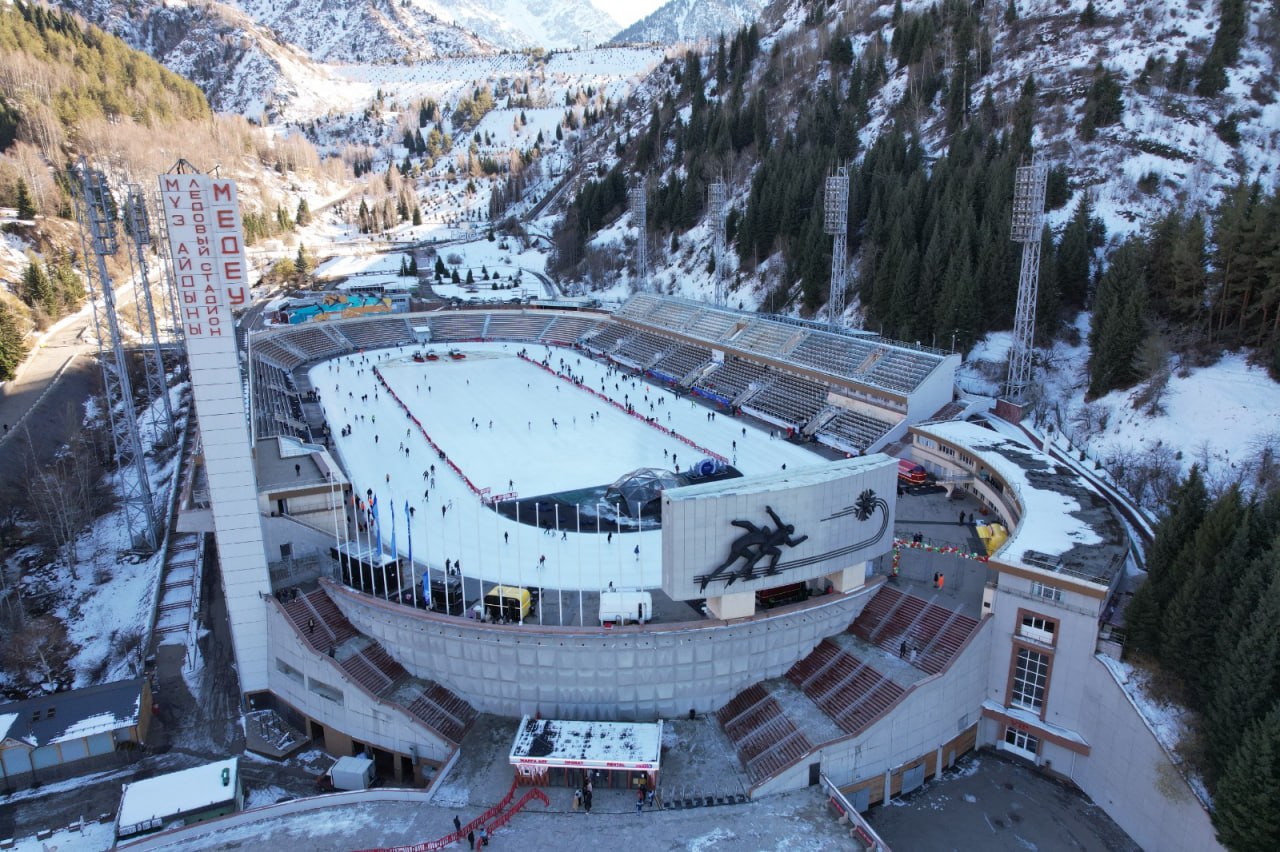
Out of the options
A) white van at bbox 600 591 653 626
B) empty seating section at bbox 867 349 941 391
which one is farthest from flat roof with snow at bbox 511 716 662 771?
empty seating section at bbox 867 349 941 391

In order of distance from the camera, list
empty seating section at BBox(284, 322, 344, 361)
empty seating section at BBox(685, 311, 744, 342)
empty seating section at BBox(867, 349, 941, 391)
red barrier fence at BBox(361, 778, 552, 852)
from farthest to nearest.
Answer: empty seating section at BBox(284, 322, 344, 361) → empty seating section at BBox(685, 311, 744, 342) → empty seating section at BBox(867, 349, 941, 391) → red barrier fence at BBox(361, 778, 552, 852)

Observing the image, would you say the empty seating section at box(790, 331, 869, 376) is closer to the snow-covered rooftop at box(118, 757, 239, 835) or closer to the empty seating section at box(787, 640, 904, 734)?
the empty seating section at box(787, 640, 904, 734)

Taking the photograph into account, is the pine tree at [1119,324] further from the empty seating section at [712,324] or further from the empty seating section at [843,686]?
the empty seating section at [712,324]

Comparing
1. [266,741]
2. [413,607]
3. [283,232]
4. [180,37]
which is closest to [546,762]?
[413,607]

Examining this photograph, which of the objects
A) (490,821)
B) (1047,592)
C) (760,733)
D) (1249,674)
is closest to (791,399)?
(1047,592)

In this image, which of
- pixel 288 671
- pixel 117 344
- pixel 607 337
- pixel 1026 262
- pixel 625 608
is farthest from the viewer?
pixel 607 337

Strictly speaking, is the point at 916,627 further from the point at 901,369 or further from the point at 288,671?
the point at 901,369

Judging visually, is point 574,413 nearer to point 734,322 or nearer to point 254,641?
point 734,322
